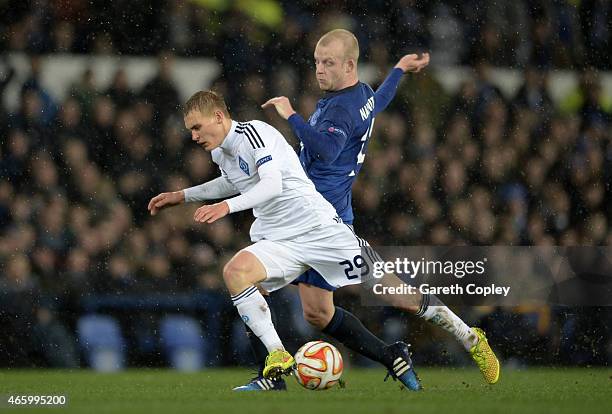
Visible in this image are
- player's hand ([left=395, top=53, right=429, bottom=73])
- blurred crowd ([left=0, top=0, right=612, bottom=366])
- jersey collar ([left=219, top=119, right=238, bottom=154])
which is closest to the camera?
jersey collar ([left=219, top=119, right=238, bottom=154])

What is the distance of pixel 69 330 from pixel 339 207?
10.0ft

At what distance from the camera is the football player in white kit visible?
6691 millimetres

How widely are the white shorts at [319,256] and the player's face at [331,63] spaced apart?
878 mm

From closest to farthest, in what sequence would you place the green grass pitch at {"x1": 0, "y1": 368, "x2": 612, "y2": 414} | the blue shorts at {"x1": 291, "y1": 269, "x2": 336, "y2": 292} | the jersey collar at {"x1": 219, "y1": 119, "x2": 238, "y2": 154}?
the green grass pitch at {"x1": 0, "y1": 368, "x2": 612, "y2": 414}, the jersey collar at {"x1": 219, "y1": 119, "x2": 238, "y2": 154}, the blue shorts at {"x1": 291, "y1": 269, "x2": 336, "y2": 292}

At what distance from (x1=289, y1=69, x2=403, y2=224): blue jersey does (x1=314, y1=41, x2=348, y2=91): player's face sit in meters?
0.08

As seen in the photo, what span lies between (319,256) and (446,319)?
2.83 ft

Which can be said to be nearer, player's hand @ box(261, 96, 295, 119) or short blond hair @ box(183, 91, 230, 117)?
short blond hair @ box(183, 91, 230, 117)

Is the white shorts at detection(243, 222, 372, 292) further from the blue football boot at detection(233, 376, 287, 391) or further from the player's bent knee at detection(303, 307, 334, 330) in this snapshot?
the blue football boot at detection(233, 376, 287, 391)

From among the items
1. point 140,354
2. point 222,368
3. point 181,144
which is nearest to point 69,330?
point 140,354

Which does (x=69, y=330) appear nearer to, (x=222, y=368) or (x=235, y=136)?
(x=222, y=368)

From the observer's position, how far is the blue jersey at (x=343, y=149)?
23.9 ft

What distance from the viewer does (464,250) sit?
10.8m

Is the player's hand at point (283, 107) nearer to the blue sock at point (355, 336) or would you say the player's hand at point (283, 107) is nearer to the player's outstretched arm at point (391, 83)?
the player's outstretched arm at point (391, 83)

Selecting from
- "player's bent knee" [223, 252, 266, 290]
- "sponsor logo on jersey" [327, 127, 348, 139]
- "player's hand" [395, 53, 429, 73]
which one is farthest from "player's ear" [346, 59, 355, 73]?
"player's bent knee" [223, 252, 266, 290]
